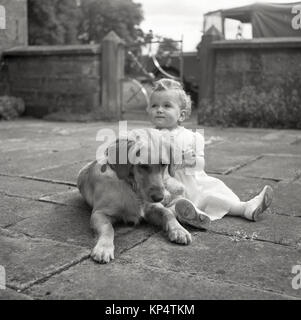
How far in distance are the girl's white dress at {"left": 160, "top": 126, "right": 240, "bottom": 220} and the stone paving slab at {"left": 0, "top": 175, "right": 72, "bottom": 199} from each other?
116 cm

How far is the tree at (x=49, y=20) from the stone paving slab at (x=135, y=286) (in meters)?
16.5

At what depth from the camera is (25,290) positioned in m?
1.99

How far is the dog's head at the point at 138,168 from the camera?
2.50 meters

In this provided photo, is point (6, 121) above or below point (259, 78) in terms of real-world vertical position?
below

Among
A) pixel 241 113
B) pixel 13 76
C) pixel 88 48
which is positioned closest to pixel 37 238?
pixel 241 113

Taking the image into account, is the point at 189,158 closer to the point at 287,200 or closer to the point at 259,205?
the point at 259,205

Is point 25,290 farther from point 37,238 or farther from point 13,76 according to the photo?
point 13,76

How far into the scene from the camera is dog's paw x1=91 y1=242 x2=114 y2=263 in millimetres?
2316

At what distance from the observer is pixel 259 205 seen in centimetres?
302

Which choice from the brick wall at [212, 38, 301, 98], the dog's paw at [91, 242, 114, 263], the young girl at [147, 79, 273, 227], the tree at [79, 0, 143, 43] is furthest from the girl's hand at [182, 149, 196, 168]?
the tree at [79, 0, 143, 43]

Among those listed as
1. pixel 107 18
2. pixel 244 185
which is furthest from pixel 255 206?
pixel 107 18

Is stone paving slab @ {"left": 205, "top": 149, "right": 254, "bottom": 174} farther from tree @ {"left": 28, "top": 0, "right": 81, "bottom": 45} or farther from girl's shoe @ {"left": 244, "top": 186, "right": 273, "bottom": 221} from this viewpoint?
tree @ {"left": 28, "top": 0, "right": 81, "bottom": 45}
